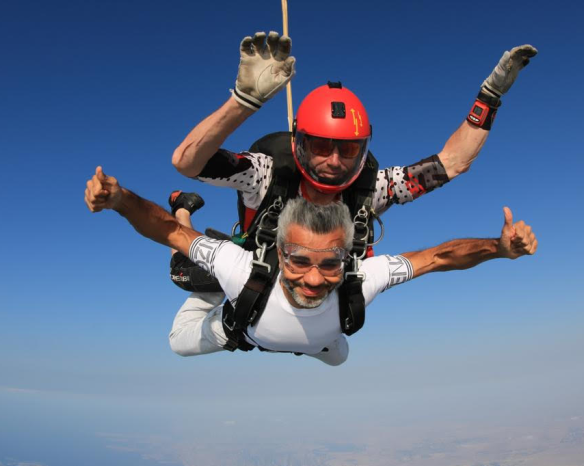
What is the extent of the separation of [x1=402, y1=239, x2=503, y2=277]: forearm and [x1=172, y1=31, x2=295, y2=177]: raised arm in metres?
1.79

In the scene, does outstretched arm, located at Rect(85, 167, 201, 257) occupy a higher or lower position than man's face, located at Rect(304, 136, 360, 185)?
lower

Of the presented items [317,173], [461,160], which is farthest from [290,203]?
[461,160]

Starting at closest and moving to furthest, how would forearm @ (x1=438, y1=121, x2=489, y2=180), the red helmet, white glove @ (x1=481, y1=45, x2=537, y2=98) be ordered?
the red helmet
white glove @ (x1=481, y1=45, x2=537, y2=98)
forearm @ (x1=438, y1=121, x2=489, y2=180)

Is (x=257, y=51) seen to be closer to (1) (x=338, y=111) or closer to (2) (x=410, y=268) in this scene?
(1) (x=338, y=111)

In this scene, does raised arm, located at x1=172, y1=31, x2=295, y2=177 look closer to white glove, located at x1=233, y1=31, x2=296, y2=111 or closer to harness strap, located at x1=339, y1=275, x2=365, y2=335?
white glove, located at x1=233, y1=31, x2=296, y2=111

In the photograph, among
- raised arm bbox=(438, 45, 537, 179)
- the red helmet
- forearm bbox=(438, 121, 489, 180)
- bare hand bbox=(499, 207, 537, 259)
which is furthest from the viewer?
forearm bbox=(438, 121, 489, 180)

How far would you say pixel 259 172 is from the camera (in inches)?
152

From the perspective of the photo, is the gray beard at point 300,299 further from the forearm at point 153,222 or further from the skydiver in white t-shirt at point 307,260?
→ the forearm at point 153,222

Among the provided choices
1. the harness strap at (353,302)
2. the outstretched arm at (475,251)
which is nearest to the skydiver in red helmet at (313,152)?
the harness strap at (353,302)

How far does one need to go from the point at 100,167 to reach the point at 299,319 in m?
1.69

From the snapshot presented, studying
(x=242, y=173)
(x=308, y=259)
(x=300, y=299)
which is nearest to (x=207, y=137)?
(x=242, y=173)

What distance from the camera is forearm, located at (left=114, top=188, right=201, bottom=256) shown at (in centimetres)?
327

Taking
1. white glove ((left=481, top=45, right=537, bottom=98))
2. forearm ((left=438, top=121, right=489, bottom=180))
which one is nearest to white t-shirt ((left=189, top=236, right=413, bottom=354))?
forearm ((left=438, top=121, right=489, bottom=180))

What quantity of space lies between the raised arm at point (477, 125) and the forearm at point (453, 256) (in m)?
0.79
